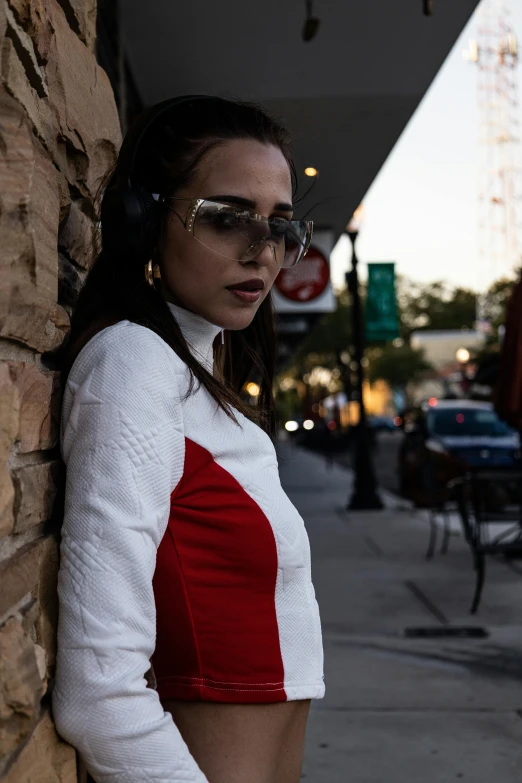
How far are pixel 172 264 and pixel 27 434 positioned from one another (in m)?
0.47

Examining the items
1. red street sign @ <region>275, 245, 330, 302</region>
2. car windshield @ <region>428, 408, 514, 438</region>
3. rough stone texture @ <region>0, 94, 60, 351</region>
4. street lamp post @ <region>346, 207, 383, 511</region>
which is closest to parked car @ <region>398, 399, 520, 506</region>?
car windshield @ <region>428, 408, 514, 438</region>

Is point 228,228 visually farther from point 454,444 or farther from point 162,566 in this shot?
point 454,444

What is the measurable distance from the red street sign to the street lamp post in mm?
493

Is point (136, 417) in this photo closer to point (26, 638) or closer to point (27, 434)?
point (27, 434)

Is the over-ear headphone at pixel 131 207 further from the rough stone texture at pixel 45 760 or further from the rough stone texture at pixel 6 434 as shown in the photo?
the rough stone texture at pixel 45 760

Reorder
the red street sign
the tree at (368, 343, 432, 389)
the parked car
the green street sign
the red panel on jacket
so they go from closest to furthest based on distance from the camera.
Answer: the red panel on jacket
the parked car
the red street sign
the green street sign
the tree at (368, 343, 432, 389)

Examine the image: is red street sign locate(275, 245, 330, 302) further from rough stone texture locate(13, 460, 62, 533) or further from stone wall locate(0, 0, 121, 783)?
rough stone texture locate(13, 460, 62, 533)

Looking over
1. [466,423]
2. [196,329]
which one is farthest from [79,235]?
[466,423]

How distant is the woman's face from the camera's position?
60.1 inches

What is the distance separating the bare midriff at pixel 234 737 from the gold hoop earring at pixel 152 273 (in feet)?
2.28

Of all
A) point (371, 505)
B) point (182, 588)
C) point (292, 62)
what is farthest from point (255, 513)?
point (371, 505)

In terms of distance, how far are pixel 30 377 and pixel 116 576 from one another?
11.3 inches

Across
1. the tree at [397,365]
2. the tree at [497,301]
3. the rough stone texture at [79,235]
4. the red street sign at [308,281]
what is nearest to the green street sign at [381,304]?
the red street sign at [308,281]

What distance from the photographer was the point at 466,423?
1473 cm
